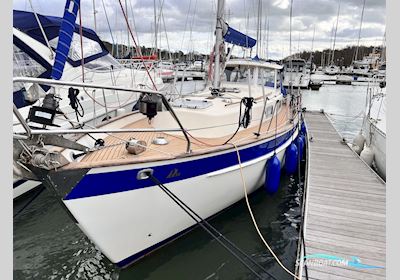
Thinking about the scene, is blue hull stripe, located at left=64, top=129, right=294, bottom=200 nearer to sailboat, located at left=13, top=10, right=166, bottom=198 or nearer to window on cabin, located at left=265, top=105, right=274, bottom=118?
window on cabin, located at left=265, top=105, right=274, bottom=118

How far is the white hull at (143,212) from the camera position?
3.89 meters

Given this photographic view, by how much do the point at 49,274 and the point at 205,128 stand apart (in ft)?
11.1

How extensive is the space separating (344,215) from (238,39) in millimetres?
5152

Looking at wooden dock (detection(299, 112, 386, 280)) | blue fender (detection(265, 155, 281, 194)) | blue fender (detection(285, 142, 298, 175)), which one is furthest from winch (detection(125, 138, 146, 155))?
blue fender (detection(285, 142, 298, 175))

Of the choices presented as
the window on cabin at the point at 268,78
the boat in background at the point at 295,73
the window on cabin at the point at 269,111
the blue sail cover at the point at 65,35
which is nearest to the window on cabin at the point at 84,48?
the window on cabin at the point at 268,78

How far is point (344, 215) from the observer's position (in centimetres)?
568

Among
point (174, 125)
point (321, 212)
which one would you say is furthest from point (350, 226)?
point (174, 125)

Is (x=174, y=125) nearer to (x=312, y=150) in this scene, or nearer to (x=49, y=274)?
(x=49, y=274)

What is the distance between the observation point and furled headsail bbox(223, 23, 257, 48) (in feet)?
26.1

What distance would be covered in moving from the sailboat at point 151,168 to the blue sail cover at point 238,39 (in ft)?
3.25

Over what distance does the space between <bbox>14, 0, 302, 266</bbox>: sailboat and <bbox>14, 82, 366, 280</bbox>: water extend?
1.21 feet

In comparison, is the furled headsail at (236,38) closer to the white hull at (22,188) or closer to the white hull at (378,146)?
the white hull at (378,146)

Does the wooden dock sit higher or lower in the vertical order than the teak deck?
lower

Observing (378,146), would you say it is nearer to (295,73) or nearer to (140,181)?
(140,181)
